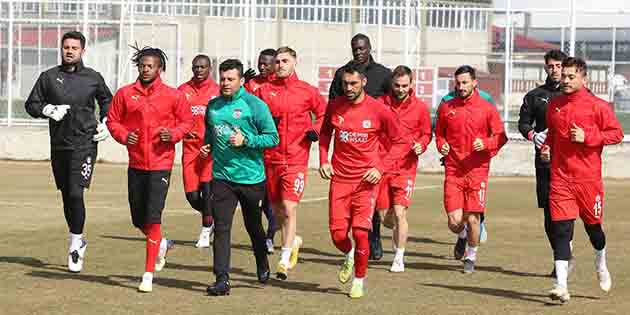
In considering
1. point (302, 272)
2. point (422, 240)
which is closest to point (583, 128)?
point (302, 272)

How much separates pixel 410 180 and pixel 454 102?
100 cm

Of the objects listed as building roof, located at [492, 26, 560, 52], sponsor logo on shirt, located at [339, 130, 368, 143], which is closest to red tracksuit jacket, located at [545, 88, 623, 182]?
sponsor logo on shirt, located at [339, 130, 368, 143]

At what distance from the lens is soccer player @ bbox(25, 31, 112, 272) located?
42.7 feet

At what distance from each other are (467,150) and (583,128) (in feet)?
7.01

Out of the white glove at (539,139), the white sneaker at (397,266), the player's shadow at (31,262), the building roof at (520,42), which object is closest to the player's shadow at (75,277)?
the player's shadow at (31,262)

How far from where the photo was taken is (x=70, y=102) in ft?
42.9

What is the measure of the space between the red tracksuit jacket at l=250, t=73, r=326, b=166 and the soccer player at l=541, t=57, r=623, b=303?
107 inches

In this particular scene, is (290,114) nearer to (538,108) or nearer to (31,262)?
(538,108)

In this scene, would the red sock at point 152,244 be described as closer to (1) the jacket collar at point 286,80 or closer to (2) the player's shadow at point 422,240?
(1) the jacket collar at point 286,80

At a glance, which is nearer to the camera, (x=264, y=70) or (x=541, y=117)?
(x=541, y=117)

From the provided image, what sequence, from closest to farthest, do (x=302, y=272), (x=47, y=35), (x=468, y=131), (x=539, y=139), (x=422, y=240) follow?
(x=539, y=139) → (x=302, y=272) → (x=468, y=131) → (x=422, y=240) → (x=47, y=35)

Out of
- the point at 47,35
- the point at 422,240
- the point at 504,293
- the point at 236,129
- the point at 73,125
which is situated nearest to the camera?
the point at 236,129

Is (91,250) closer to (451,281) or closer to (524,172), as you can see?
(451,281)

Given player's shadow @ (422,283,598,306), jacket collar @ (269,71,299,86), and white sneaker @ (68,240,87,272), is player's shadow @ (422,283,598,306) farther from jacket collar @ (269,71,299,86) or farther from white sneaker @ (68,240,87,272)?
white sneaker @ (68,240,87,272)
